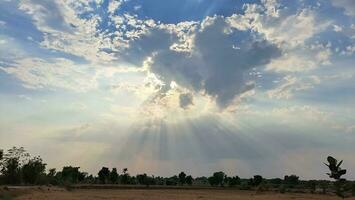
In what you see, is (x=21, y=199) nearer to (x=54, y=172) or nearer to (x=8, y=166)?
(x=8, y=166)

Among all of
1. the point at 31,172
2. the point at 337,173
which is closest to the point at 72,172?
the point at 31,172

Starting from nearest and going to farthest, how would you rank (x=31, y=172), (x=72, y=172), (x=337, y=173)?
(x=337, y=173) → (x=31, y=172) → (x=72, y=172)

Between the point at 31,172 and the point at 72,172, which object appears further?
the point at 72,172

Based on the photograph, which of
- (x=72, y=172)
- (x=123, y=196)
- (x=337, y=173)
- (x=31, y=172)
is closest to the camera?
(x=337, y=173)

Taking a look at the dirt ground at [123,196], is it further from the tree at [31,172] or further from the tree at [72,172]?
the tree at [72,172]

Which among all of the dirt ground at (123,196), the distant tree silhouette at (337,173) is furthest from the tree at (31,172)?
the distant tree silhouette at (337,173)

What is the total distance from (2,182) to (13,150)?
9.28m

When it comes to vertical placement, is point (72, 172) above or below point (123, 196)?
above

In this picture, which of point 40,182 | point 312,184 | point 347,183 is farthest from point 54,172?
point 347,183

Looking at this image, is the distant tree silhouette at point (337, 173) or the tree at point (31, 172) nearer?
the distant tree silhouette at point (337, 173)

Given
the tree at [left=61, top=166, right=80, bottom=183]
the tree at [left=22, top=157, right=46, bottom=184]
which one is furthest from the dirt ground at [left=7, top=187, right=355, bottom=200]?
the tree at [left=61, top=166, right=80, bottom=183]

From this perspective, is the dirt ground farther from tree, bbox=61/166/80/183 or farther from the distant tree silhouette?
tree, bbox=61/166/80/183

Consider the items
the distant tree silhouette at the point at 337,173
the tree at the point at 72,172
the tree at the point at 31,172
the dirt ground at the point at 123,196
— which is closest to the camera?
the distant tree silhouette at the point at 337,173

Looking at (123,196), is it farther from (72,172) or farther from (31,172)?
(72,172)
